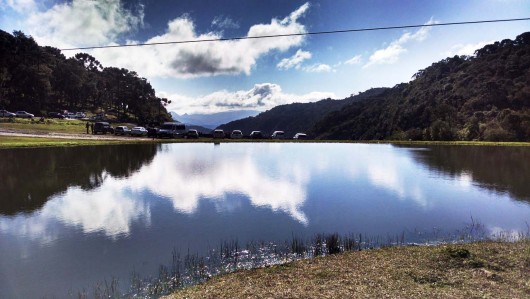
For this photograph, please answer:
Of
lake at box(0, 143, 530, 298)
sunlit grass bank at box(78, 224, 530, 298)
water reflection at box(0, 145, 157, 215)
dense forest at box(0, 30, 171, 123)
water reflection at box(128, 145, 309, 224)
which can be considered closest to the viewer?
sunlit grass bank at box(78, 224, 530, 298)

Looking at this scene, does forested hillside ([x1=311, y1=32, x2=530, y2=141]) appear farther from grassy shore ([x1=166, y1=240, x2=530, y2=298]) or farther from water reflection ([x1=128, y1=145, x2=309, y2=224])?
grassy shore ([x1=166, y1=240, x2=530, y2=298])

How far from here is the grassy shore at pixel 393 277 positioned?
34.6 feet

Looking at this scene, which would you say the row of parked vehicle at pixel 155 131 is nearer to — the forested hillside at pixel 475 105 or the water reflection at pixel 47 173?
the water reflection at pixel 47 173

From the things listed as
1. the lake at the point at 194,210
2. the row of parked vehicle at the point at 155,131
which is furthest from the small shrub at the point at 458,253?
the row of parked vehicle at the point at 155,131

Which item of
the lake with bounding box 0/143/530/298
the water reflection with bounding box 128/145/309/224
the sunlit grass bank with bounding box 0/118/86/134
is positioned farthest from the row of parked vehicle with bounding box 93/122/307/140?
the lake with bounding box 0/143/530/298

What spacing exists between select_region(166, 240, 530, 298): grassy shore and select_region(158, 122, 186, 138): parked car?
294ft

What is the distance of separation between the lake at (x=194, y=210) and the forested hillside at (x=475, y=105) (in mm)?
72995

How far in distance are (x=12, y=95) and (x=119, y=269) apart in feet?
455

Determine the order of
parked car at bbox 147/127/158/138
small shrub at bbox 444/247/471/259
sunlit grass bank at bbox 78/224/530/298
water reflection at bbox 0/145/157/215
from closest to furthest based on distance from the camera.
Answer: sunlit grass bank at bbox 78/224/530/298, small shrub at bbox 444/247/471/259, water reflection at bbox 0/145/157/215, parked car at bbox 147/127/158/138

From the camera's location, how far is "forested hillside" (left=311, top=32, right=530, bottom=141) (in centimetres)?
10623

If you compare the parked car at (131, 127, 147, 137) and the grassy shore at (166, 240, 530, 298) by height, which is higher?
the parked car at (131, 127, 147, 137)

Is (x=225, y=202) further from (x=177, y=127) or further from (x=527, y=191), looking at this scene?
(x=177, y=127)

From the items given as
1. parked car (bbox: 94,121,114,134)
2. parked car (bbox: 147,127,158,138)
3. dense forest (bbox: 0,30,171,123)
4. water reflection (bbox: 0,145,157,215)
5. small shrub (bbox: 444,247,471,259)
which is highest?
dense forest (bbox: 0,30,171,123)

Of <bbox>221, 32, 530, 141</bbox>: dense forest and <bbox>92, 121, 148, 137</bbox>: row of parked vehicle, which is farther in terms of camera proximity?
<bbox>221, 32, 530, 141</bbox>: dense forest
